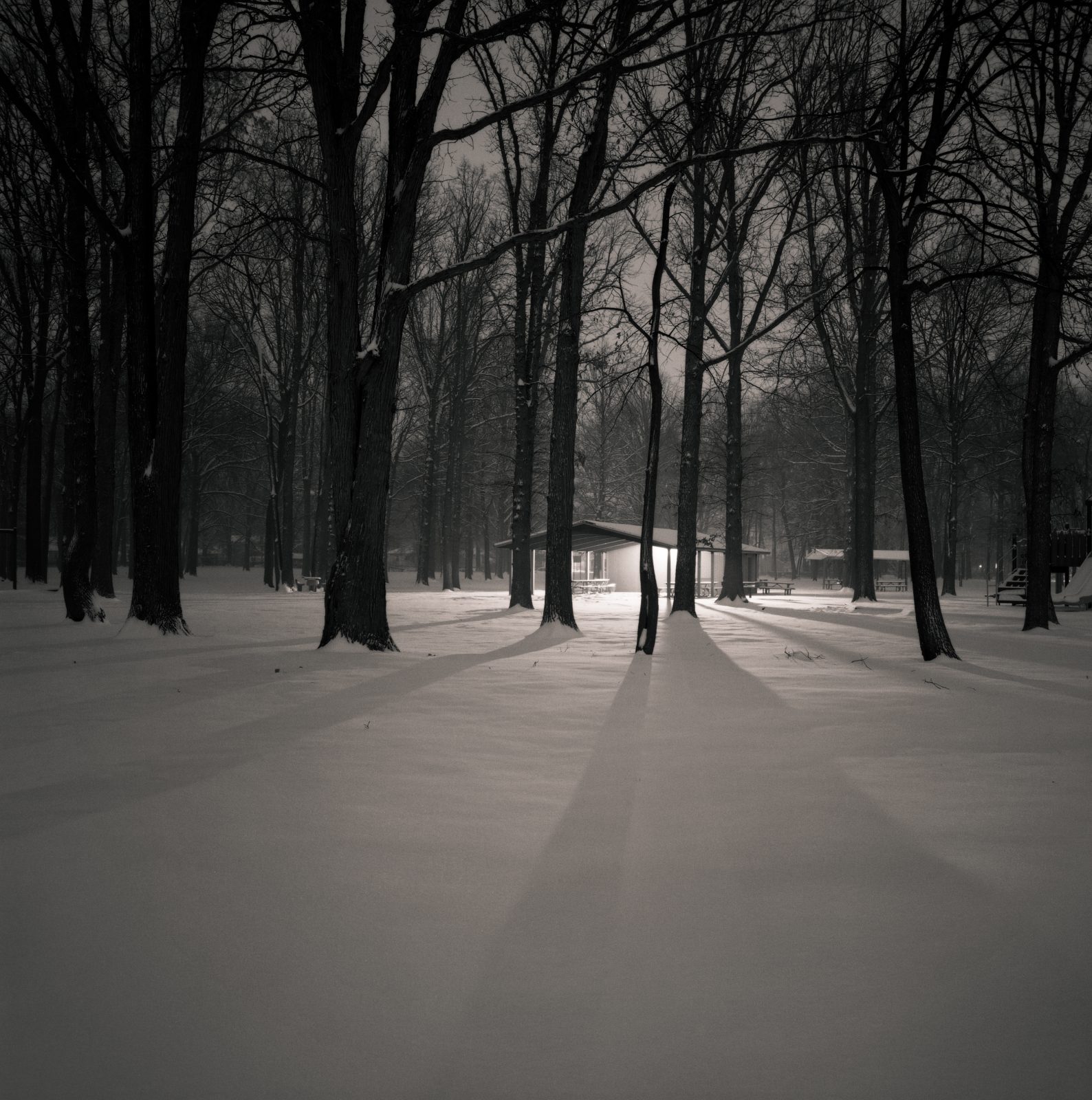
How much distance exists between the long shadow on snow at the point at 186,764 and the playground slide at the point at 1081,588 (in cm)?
2148

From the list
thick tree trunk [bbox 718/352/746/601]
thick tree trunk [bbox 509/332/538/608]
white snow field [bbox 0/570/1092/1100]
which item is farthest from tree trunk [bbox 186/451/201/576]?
white snow field [bbox 0/570/1092/1100]

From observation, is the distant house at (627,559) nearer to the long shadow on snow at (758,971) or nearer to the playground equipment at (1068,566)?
the playground equipment at (1068,566)

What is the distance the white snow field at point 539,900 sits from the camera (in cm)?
234

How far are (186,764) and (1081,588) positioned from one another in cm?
2492

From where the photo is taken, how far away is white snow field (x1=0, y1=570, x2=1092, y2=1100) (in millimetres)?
2340

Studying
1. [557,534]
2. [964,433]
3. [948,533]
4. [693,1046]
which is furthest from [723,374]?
[693,1046]

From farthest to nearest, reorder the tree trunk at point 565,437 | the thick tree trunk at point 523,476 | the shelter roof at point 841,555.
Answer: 1. the shelter roof at point 841,555
2. the thick tree trunk at point 523,476
3. the tree trunk at point 565,437

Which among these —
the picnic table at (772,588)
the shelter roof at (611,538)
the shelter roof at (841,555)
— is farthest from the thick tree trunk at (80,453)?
the shelter roof at (841,555)

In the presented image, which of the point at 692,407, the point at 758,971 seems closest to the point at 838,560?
the point at 692,407

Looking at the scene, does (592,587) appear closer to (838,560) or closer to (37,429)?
(838,560)

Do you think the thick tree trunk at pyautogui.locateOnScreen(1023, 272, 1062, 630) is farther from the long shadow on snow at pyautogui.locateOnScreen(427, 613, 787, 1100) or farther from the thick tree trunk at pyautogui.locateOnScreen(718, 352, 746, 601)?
the long shadow on snow at pyautogui.locateOnScreen(427, 613, 787, 1100)

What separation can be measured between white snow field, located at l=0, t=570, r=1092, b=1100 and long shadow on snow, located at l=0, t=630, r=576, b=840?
0.03 metres

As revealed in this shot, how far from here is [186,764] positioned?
5234 millimetres

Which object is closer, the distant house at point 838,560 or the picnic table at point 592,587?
the picnic table at point 592,587
